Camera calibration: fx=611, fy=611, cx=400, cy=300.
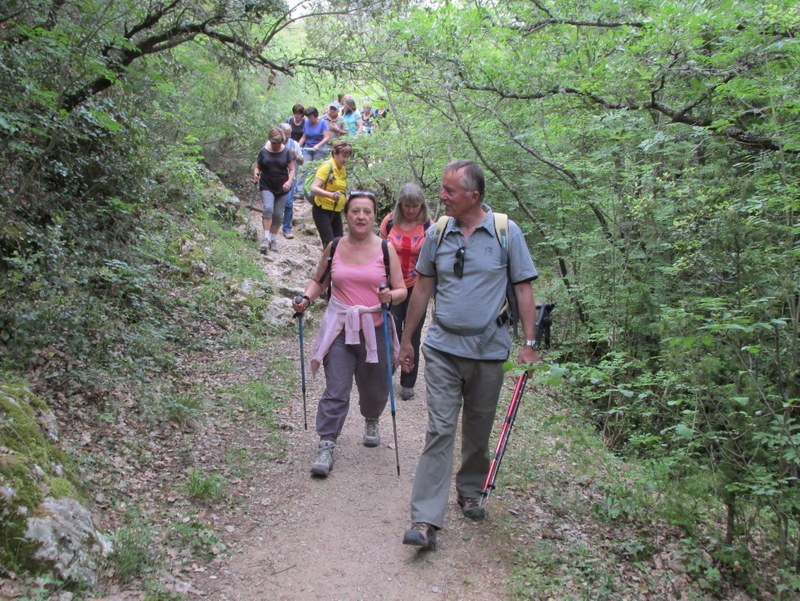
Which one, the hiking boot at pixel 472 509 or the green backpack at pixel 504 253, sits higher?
the green backpack at pixel 504 253

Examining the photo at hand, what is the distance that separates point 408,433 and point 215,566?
2.74 metres

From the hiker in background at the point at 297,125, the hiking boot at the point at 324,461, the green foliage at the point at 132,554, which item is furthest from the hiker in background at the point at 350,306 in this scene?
the hiker in background at the point at 297,125

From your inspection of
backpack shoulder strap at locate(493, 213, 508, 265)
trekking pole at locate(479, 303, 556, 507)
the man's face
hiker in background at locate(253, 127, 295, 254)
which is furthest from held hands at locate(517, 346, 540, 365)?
hiker in background at locate(253, 127, 295, 254)

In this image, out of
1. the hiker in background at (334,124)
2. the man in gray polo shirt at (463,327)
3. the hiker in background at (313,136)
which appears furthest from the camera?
the hiker in background at (334,124)

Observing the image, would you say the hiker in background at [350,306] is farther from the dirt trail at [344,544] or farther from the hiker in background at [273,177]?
the hiker in background at [273,177]

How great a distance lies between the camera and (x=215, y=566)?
396 centimetres

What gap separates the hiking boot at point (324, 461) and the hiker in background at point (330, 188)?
4.40m

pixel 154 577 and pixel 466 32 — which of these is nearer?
pixel 154 577

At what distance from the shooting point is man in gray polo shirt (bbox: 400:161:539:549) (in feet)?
13.2

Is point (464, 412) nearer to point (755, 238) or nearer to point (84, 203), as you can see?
point (755, 238)

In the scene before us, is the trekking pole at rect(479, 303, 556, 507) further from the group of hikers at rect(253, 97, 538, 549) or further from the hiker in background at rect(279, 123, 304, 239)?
the hiker in background at rect(279, 123, 304, 239)

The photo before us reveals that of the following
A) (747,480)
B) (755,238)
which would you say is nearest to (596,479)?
(747,480)

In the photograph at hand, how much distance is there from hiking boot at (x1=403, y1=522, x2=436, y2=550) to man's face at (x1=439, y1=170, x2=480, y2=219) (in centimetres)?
209

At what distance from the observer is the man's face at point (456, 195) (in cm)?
406
